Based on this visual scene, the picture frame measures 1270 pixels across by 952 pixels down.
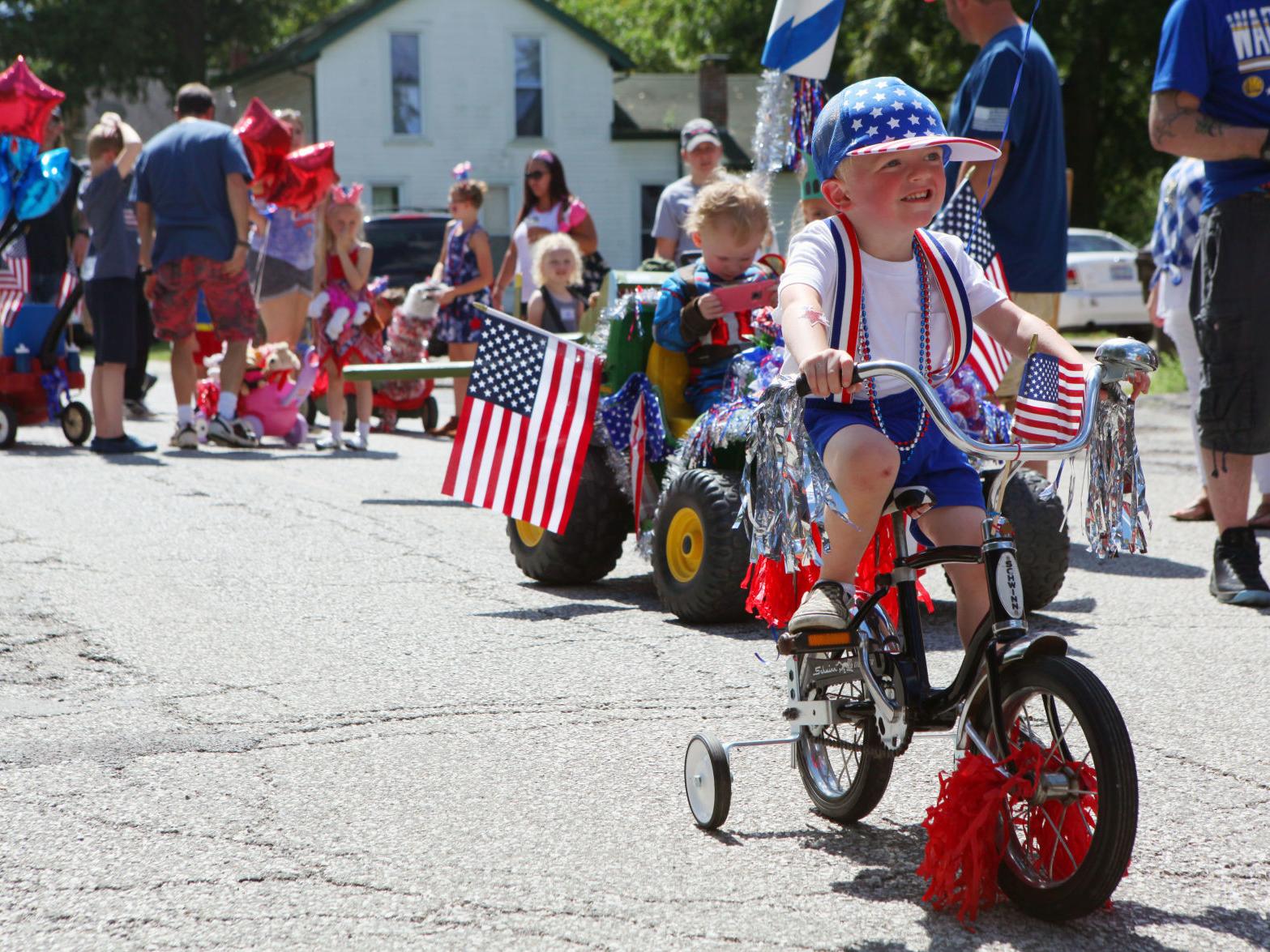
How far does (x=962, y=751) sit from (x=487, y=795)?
1121mm

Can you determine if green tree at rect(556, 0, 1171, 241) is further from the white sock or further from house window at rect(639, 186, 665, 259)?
the white sock

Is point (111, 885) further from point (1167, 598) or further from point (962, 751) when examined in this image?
point (1167, 598)

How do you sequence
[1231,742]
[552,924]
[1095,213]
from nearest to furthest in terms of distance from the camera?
[552,924] < [1231,742] < [1095,213]

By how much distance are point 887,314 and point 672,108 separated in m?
36.5

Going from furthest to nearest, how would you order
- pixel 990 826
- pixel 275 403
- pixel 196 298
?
pixel 275 403 < pixel 196 298 < pixel 990 826

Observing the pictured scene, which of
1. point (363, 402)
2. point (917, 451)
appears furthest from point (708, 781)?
point (363, 402)

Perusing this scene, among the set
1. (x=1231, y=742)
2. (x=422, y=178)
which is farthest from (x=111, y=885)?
(x=422, y=178)

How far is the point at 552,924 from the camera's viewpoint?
287cm

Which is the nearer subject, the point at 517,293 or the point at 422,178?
the point at 517,293

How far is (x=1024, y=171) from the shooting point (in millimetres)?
6797

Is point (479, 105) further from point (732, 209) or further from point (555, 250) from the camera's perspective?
point (732, 209)

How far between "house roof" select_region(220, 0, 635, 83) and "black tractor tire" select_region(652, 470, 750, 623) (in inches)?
1238

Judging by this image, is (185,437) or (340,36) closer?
(185,437)

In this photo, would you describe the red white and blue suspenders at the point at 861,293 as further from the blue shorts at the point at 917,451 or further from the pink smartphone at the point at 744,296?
the pink smartphone at the point at 744,296
